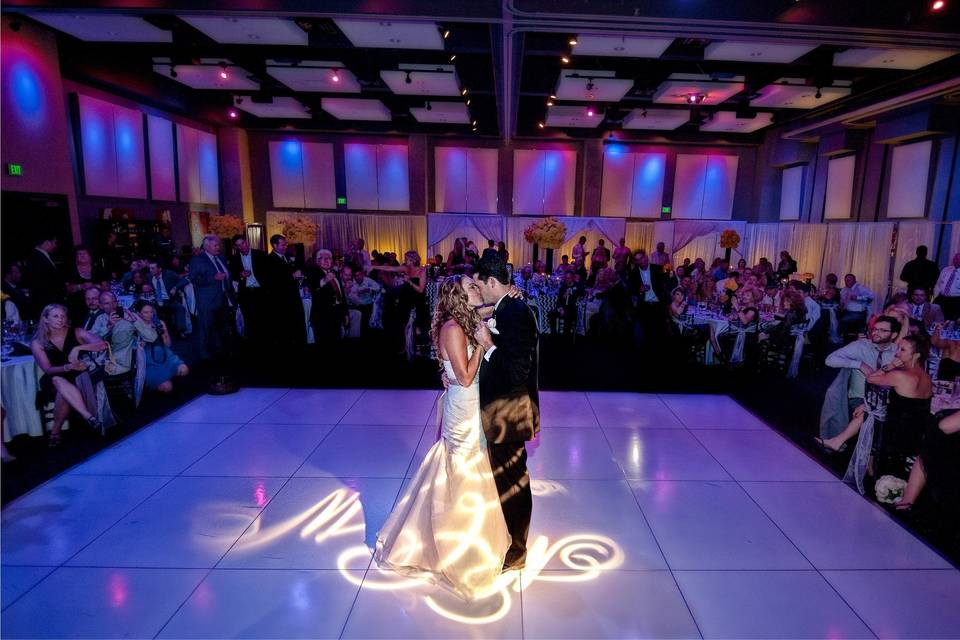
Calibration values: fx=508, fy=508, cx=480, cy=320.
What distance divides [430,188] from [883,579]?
13.6 m

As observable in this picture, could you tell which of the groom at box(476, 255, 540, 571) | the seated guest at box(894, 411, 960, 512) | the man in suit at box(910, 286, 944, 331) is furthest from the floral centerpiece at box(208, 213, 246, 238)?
the man in suit at box(910, 286, 944, 331)

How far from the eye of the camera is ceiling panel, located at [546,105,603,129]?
37.9 ft

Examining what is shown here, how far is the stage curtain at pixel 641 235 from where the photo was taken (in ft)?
47.9

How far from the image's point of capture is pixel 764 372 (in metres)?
6.67

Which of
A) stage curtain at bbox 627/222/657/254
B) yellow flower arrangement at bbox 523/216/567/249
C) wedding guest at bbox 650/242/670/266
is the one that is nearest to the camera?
yellow flower arrangement at bbox 523/216/567/249

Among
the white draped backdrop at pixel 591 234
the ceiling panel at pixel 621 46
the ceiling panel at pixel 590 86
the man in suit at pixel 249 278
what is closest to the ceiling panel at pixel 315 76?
the man in suit at pixel 249 278

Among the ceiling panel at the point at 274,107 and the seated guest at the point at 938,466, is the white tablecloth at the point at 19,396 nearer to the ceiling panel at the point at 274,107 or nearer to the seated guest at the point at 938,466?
the seated guest at the point at 938,466

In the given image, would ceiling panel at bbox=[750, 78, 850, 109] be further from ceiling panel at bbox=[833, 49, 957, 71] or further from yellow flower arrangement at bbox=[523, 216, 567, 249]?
yellow flower arrangement at bbox=[523, 216, 567, 249]

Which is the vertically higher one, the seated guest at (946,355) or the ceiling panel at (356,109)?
the ceiling panel at (356,109)

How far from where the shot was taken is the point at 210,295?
6633 mm

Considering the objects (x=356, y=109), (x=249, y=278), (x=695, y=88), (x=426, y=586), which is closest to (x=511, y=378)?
(x=426, y=586)

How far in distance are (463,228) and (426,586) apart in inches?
471

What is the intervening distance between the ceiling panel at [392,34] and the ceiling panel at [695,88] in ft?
14.0

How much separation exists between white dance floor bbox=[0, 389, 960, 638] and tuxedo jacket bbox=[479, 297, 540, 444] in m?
0.86
